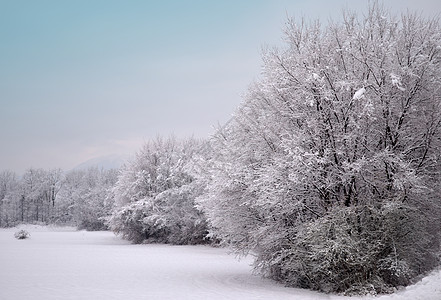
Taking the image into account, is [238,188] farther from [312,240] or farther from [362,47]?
[362,47]

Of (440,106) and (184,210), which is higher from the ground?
(440,106)

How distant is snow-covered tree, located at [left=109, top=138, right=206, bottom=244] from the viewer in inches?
1748

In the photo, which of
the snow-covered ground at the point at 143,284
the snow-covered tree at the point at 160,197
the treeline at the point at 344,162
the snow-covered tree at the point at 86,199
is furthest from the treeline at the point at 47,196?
the treeline at the point at 344,162

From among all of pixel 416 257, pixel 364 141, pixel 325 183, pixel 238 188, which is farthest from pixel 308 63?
pixel 416 257

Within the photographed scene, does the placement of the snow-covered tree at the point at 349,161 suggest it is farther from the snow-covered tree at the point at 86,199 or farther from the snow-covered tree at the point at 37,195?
the snow-covered tree at the point at 37,195

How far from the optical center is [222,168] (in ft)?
60.0

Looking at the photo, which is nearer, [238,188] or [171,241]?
[238,188]

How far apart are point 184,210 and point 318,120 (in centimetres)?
3042

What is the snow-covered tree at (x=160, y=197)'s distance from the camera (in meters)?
44.4

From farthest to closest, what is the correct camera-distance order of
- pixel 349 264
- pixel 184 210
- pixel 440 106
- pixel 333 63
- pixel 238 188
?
pixel 184 210, pixel 238 188, pixel 333 63, pixel 440 106, pixel 349 264

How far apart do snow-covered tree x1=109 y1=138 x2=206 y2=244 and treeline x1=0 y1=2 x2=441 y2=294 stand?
24294 millimetres

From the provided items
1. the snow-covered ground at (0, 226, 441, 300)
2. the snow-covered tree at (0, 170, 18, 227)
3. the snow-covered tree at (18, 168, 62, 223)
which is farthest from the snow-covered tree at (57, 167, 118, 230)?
the snow-covered ground at (0, 226, 441, 300)

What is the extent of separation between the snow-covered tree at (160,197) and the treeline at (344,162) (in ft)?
79.7

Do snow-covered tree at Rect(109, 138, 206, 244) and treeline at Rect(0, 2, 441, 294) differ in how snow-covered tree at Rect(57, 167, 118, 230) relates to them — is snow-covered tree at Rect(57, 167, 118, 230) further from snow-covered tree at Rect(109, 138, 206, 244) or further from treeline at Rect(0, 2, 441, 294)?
treeline at Rect(0, 2, 441, 294)
